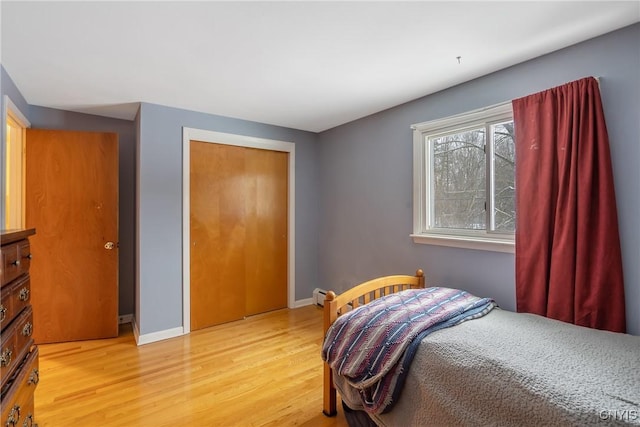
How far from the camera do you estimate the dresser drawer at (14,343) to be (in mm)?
1230

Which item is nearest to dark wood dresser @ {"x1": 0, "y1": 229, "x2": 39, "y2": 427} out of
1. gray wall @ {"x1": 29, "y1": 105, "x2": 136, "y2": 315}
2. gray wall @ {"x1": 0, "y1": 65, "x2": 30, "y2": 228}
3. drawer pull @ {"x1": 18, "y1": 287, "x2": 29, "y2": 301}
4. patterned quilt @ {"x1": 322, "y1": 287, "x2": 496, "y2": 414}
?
drawer pull @ {"x1": 18, "y1": 287, "x2": 29, "y2": 301}

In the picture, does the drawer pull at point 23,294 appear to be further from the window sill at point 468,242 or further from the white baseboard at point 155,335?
the window sill at point 468,242

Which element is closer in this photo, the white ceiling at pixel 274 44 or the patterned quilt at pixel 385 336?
the patterned quilt at pixel 385 336

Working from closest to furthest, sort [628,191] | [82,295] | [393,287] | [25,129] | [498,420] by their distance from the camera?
[498,420] → [628,191] → [393,287] → [25,129] → [82,295]

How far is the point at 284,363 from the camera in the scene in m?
2.47

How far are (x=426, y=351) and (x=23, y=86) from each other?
11.3 ft

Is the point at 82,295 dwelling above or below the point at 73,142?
below

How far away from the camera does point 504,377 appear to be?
3.83ft

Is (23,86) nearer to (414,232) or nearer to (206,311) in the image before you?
(206,311)

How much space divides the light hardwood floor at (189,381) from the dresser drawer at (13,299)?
863mm

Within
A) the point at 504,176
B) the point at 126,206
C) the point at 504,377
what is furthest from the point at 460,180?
the point at 126,206

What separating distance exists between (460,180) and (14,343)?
2.89 m

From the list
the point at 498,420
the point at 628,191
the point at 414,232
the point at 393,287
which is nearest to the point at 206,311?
the point at 393,287

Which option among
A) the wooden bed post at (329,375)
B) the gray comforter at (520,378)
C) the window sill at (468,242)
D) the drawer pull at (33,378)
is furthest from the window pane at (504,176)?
the drawer pull at (33,378)
